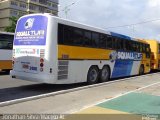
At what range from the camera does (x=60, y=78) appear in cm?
1419

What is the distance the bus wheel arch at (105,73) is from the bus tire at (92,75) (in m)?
0.46

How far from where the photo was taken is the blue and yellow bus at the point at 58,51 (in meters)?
13.7

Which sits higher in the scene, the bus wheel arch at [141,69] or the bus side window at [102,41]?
the bus side window at [102,41]

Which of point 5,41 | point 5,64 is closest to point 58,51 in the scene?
point 5,41

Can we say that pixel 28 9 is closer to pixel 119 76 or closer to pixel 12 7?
pixel 12 7

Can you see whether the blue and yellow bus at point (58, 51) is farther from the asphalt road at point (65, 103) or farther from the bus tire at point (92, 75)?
the asphalt road at point (65, 103)

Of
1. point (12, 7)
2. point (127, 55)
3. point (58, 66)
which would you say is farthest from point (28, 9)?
point (58, 66)

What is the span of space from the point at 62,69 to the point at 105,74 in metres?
4.58

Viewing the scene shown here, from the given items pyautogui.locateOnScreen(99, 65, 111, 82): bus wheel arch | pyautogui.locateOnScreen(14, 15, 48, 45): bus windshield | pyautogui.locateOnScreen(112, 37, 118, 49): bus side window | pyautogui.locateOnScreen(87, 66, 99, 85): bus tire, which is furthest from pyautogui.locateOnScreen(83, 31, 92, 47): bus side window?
pyautogui.locateOnScreen(112, 37, 118, 49): bus side window

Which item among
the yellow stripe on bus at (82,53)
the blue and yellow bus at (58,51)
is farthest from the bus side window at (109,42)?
the yellow stripe on bus at (82,53)

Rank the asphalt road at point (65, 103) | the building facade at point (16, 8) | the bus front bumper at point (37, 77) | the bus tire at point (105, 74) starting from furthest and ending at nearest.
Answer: the building facade at point (16, 8) → the bus tire at point (105, 74) → the bus front bumper at point (37, 77) → the asphalt road at point (65, 103)

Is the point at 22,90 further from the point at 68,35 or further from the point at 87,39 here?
the point at 87,39

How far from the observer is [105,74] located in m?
18.3

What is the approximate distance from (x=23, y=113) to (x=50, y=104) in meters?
1.59
